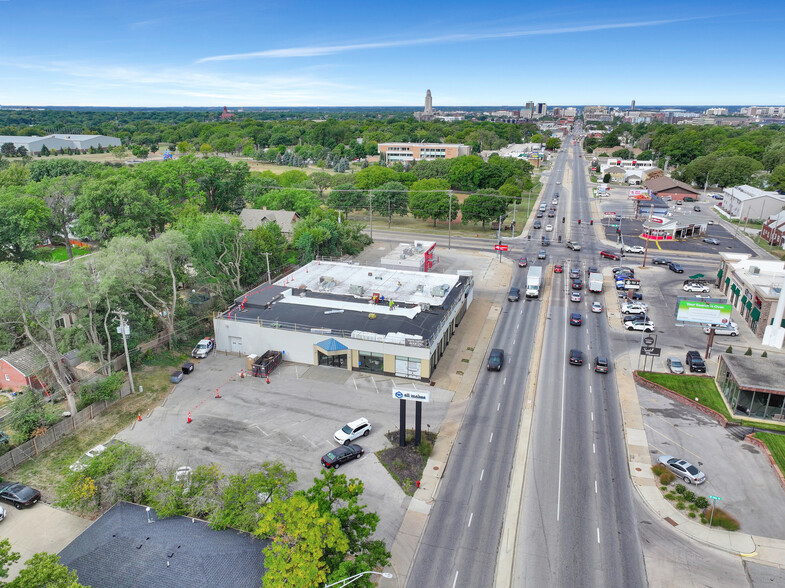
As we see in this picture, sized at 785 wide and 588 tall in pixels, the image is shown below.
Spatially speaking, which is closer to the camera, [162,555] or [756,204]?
[162,555]

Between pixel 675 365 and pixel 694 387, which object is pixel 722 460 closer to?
pixel 694 387

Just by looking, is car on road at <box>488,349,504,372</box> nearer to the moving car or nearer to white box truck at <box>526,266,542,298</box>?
white box truck at <box>526,266,542,298</box>

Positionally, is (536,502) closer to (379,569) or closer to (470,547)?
(470,547)

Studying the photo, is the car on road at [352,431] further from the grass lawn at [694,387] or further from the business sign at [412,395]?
the grass lawn at [694,387]

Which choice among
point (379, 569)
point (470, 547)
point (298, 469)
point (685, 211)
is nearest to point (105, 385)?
point (298, 469)

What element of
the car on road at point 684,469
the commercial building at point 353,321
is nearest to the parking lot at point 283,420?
the commercial building at point 353,321

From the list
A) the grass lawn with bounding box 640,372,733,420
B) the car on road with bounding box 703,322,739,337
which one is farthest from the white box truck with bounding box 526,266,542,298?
the grass lawn with bounding box 640,372,733,420

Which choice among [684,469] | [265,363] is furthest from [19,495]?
[684,469]
